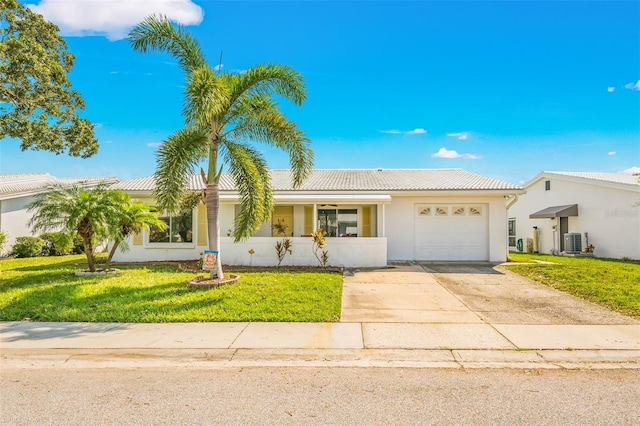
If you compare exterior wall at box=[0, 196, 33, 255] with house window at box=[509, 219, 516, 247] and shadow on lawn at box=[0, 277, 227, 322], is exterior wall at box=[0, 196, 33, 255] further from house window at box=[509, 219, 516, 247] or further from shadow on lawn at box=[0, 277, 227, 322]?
house window at box=[509, 219, 516, 247]

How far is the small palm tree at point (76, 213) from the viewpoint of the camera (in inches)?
411

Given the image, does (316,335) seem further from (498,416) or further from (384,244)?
(384,244)

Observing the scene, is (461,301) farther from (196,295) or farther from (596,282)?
(196,295)

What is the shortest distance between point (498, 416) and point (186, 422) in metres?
2.83

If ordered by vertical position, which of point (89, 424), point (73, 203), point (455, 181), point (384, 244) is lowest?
point (89, 424)

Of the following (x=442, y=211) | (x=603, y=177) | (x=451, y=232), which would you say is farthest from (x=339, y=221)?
(x=603, y=177)

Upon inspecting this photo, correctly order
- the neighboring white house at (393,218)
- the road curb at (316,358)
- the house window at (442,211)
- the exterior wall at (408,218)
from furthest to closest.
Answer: the house window at (442,211) < the exterior wall at (408,218) < the neighboring white house at (393,218) < the road curb at (316,358)

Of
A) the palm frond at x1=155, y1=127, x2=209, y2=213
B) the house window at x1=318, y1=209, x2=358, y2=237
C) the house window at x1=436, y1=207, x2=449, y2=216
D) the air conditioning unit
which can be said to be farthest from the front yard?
the air conditioning unit

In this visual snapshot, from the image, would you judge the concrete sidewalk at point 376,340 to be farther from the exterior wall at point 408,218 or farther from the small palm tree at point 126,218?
the exterior wall at point 408,218

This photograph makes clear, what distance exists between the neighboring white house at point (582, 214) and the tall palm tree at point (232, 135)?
47.2 ft

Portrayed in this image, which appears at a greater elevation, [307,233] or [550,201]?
[550,201]

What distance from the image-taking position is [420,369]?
4910 mm

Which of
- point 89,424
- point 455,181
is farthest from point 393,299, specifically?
point 455,181

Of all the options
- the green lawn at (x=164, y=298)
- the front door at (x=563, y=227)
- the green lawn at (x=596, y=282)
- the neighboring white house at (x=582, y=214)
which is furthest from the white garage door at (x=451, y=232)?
the front door at (x=563, y=227)
